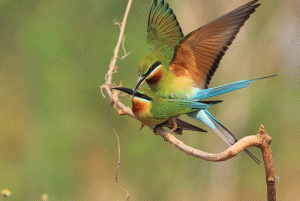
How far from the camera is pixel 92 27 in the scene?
2781mm

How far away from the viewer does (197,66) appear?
0.97 metres

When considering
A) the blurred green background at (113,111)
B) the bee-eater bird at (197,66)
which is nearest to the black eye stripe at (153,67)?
the bee-eater bird at (197,66)

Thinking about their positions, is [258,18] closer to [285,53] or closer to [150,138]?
[285,53]

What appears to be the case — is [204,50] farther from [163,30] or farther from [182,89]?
[163,30]

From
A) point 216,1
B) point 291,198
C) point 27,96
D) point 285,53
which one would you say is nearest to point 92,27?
point 27,96

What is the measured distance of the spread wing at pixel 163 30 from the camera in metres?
1.15

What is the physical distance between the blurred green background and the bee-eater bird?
1.27 meters

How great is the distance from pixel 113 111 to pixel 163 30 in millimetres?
1370

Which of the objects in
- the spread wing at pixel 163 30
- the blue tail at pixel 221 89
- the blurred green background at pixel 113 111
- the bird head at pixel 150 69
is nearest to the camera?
the blue tail at pixel 221 89

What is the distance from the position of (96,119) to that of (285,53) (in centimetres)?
131

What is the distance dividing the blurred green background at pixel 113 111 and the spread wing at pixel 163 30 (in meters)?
1.11

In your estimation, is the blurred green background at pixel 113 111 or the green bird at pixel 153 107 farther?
the blurred green background at pixel 113 111

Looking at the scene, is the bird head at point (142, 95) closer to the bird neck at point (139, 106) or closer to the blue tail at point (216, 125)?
the bird neck at point (139, 106)

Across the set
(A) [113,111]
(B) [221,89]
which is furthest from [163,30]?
(A) [113,111]
